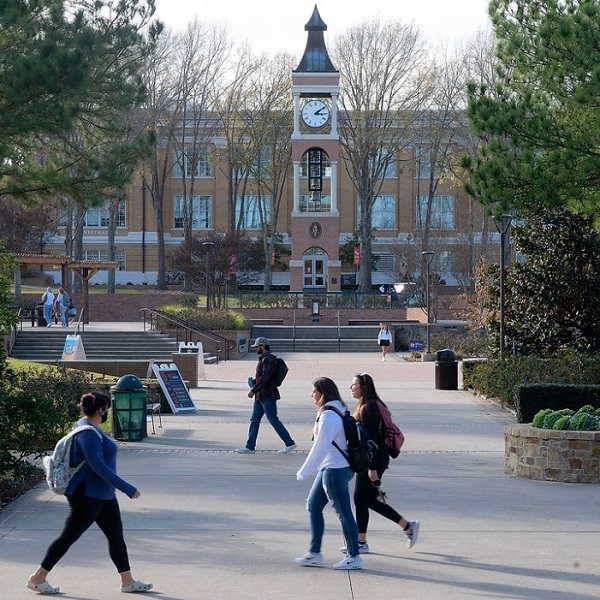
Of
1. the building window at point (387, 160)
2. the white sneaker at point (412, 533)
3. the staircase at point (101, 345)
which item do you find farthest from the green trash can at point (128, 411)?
the building window at point (387, 160)

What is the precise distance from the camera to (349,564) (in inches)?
340

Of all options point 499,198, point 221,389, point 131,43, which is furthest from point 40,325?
point 499,198

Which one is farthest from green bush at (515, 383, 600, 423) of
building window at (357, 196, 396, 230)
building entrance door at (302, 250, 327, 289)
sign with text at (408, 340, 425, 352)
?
building window at (357, 196, 396, 230)

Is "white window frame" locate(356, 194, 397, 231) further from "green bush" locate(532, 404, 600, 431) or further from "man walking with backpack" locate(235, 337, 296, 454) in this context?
"green bush" locate(532, 404, 600, 431)

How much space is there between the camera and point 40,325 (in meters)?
44.6

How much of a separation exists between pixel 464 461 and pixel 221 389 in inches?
518

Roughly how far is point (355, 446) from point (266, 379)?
698 centimetres

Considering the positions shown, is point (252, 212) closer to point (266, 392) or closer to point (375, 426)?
point (266, 392)

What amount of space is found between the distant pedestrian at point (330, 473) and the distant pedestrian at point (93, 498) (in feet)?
4.55

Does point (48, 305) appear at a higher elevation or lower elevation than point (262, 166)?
lower

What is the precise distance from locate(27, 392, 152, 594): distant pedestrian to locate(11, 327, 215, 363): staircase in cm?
2753

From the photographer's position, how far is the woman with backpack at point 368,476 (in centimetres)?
927

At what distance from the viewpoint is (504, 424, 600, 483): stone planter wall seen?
1278 centimetres

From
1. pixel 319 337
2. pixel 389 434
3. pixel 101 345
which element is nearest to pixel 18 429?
pixel 389 434
